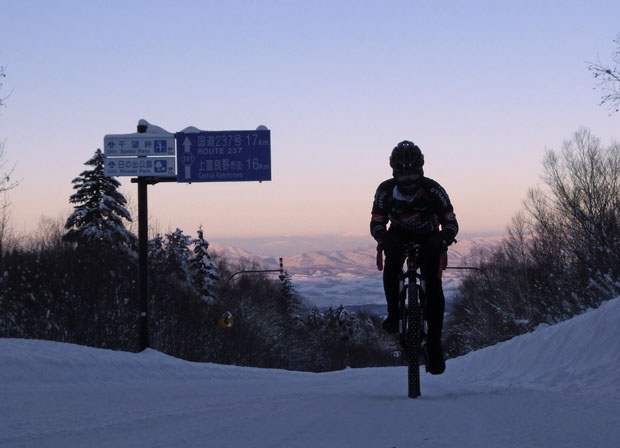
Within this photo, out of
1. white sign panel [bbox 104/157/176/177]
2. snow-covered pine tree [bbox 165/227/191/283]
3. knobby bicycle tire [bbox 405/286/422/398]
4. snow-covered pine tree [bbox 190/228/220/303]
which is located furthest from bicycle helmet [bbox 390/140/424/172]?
snow-covered pine tree [bbox 190/228/220/303]

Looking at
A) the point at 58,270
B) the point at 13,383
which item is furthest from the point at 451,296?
the point at 13,383

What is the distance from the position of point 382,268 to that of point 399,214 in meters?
0.53

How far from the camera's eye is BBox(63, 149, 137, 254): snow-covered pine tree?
160 feet

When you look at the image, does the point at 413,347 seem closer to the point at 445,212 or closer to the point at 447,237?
the point at 447,237

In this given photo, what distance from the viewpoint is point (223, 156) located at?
19188mm

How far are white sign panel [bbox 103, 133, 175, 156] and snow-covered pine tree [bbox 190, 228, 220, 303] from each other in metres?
47.5

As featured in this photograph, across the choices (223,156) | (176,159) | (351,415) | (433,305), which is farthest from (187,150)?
(351,415)

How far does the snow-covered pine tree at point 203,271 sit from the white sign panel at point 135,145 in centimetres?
4748

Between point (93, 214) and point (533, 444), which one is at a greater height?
point (93, 214)

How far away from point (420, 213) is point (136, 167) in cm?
1254

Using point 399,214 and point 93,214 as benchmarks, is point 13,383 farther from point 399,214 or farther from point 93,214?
point 93,214

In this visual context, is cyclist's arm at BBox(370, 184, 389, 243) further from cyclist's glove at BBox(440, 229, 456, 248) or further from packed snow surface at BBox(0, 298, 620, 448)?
packed snow surface at BBox(0, 298, 620, 448)

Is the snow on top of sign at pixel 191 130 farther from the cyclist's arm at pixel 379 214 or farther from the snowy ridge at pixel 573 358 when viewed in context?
the cyclist's arm at pixel 379 214

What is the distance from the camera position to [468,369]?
14.0m
